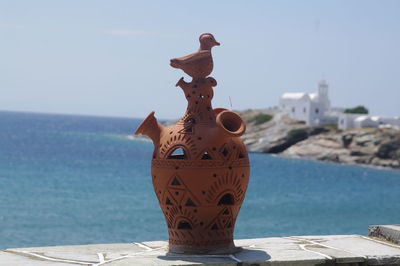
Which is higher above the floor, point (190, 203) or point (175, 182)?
point (175, 182)

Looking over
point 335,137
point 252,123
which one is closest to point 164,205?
point 335,137

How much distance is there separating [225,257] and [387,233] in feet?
6.79

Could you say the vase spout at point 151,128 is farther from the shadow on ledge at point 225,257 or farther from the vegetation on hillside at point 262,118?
the vegetation on hillside at point 262,118

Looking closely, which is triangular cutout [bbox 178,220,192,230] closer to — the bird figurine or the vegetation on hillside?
the bird figurine

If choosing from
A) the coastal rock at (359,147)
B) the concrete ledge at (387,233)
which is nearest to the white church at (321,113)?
the coastal rock at (359,147)

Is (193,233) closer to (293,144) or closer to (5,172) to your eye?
(5,172)

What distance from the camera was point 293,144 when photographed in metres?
74.9

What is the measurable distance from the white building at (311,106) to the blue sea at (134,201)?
53.3ft

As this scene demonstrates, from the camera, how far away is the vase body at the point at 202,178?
632cm

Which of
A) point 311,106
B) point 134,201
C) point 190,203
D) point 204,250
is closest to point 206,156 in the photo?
point 190,203

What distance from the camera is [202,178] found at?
628cm

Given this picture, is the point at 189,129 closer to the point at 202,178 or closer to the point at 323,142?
the point at 202,178

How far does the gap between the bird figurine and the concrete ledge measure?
2.50 meters

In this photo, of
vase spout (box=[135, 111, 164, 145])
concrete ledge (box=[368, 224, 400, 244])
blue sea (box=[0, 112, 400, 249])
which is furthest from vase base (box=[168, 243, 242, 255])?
blue sea (box=[0, 112, 400, 249])
